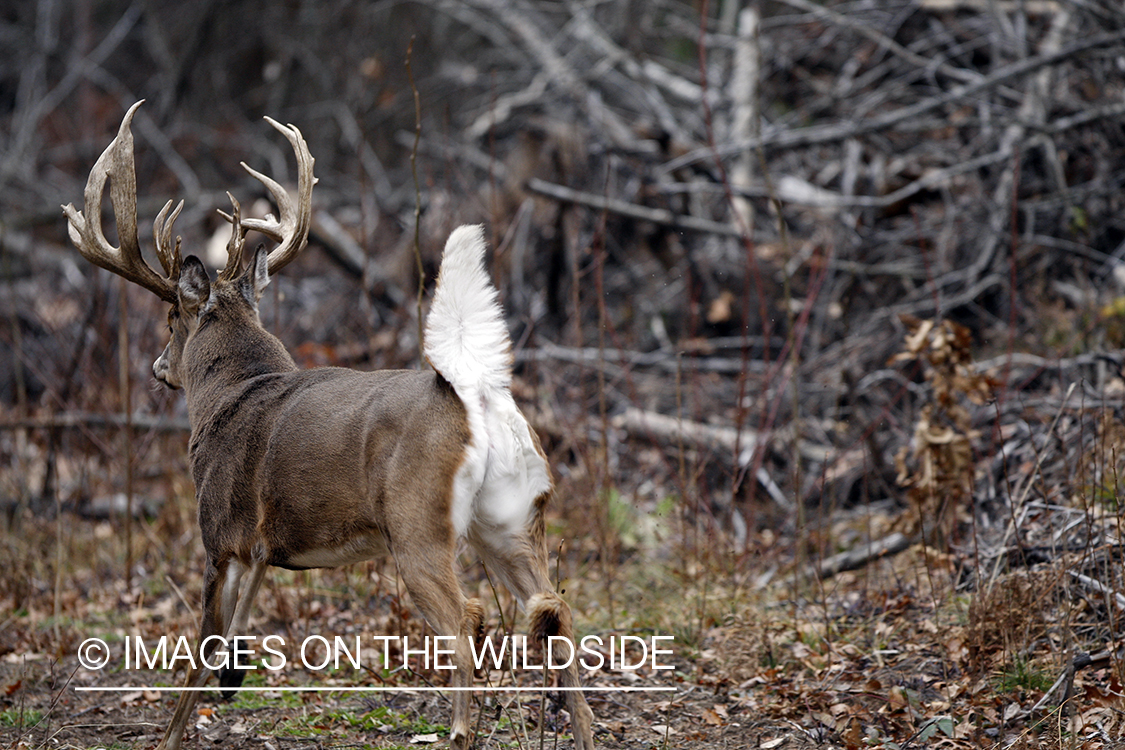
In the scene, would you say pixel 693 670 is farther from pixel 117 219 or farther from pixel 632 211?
pixel 632 211

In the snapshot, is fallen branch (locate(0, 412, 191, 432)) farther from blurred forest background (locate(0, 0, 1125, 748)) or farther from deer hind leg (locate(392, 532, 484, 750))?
deer hind leg (locate(392, 532, 484, 750))

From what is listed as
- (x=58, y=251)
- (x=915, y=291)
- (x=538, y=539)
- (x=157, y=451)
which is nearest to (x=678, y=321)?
(x=915, y=291)

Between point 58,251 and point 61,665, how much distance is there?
918 cm

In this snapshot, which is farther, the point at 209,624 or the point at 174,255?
the point at 174,255

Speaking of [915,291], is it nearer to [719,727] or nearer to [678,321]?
[678,321]

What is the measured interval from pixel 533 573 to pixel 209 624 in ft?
4.64

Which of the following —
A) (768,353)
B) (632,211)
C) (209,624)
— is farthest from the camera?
(632,211)

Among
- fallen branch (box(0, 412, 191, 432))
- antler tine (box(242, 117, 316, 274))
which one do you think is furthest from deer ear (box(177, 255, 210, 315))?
fallen branch (box(0, 412, 191, 432))

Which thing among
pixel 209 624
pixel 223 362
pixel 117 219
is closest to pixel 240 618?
pixel 209 624

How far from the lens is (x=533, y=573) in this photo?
11.8 feet

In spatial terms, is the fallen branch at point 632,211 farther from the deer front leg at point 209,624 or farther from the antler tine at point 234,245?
the deer front leg at point 209,624

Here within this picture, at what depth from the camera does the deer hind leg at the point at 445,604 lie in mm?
3395

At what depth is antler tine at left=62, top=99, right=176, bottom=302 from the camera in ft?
14.6

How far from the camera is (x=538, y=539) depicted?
3.62 m
